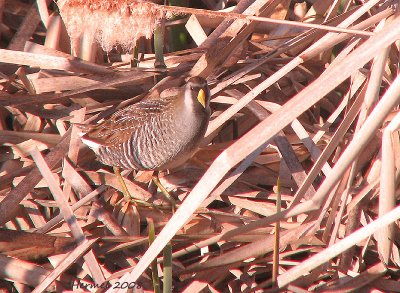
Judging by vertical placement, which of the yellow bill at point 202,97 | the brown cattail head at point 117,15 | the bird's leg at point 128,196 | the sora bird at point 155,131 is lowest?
the bird's leg at point 128,196

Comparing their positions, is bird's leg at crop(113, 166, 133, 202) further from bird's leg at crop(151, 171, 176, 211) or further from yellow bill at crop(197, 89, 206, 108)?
yellow bill at crop(197, 89, 206, 108)

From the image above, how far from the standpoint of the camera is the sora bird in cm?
331

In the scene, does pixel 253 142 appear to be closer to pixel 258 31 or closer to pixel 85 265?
pixel 85 265

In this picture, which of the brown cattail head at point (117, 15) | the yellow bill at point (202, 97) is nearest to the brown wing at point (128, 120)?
the yellow bill at point (202, 97)

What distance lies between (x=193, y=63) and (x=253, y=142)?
1418 mm

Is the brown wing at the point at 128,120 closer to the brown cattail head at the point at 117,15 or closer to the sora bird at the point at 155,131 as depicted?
the sora bird at the point at 155,131

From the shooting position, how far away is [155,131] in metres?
3.48

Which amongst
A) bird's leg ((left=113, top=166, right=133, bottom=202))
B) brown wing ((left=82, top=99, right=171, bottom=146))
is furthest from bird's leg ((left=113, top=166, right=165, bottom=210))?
brown wing ((left=82, top=99, right=171, bottom=146))

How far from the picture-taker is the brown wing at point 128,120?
343cm

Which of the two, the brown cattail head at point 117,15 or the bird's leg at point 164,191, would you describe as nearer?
the brown cattail head at point 117,15

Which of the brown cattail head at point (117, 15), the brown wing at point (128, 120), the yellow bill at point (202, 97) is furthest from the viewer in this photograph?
the brown wing at point (128, 120)

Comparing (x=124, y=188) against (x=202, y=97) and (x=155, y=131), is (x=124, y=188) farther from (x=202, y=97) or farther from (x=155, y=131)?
(x=202, y=97)

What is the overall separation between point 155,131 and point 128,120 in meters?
0.14

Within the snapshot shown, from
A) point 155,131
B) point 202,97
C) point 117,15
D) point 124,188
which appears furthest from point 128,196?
point 117,15
